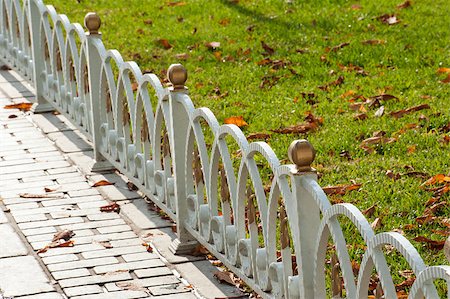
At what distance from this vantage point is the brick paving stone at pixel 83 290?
5.94 metres

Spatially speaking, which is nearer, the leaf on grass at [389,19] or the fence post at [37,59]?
A: the fence post at [37,59]

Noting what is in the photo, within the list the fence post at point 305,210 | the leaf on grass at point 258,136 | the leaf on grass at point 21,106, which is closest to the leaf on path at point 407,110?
the leaf on grass at point 258,136

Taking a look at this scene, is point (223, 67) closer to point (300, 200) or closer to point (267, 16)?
point (267, 16)

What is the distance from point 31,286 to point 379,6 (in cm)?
702

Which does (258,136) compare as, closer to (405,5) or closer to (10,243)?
(10,243)

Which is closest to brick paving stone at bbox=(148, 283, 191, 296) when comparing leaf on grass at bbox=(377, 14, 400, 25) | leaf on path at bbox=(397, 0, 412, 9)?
leaf on grass at bbox=(377, 14, 400, 25)

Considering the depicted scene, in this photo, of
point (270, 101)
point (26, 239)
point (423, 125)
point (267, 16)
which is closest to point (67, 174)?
point (26, 239)

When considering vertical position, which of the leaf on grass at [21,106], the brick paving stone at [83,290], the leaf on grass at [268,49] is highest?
the leaf on grass at [268,49]

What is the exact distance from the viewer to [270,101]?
30.6 ft

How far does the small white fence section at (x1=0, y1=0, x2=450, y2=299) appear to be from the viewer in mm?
4633

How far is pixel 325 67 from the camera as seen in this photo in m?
10.1

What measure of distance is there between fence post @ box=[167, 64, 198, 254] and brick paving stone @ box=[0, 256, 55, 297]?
813 millimetres

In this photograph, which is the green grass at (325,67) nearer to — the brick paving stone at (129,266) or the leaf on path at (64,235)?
the brick paving stone at (129,266)

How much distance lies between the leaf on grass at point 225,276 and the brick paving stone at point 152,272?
0.93 feet
